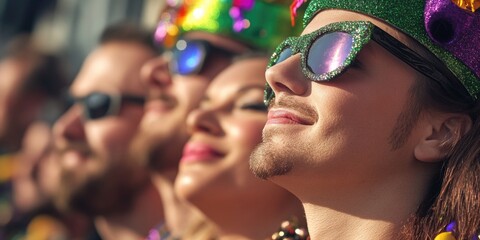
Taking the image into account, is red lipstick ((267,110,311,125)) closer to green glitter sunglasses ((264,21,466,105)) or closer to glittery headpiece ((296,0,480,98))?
green glitter sunglasses ((264,21,466,105))

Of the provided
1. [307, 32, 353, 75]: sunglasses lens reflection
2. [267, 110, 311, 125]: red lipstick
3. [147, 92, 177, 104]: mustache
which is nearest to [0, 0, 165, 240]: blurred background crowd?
[147, 92, 177, 104]: mustache

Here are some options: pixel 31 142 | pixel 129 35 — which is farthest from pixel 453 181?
pixel 31 142

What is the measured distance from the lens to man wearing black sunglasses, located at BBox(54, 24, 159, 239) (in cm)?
649

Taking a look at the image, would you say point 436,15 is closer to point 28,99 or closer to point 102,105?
point 102,105

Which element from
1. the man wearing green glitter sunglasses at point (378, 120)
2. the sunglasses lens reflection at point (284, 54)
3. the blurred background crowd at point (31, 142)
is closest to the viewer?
the man wearing green glitter sunglasses at point (378, 120)

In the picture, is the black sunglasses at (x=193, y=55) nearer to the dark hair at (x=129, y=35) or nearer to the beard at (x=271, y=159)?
the dark hair at (x=129, y=35)

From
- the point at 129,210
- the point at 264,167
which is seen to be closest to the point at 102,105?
the point at 129,210

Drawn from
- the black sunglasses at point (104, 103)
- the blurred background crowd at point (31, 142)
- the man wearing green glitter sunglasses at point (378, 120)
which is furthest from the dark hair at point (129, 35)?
the man wearing green glitter sunglasses at point (378, 120)

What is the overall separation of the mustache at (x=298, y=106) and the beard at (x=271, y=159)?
11cm

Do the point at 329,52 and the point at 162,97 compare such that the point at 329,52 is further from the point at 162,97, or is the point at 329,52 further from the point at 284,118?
the point at 162,97

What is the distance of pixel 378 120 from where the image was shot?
374 centimetres

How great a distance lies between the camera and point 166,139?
585cm

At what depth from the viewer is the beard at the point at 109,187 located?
6477 mm

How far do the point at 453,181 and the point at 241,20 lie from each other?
2135 mm
